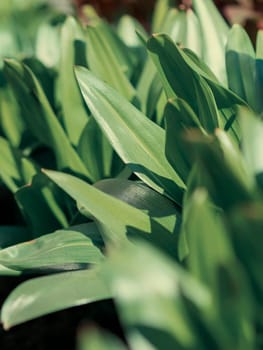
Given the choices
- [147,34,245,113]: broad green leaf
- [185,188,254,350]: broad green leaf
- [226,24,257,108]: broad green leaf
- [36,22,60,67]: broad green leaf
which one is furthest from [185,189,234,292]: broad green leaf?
[36,22,60,67]: broad green leaf

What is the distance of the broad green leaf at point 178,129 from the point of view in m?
1.30

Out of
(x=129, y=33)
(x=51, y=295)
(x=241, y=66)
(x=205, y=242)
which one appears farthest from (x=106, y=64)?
(x=205, y=242)

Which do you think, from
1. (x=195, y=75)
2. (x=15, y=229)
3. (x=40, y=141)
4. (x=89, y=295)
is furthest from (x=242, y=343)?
(x=40, y=141)

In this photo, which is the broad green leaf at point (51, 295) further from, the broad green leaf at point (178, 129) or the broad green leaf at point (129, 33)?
the broad green leaf at point (129, 33)

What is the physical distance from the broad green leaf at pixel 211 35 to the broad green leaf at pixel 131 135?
14.7 inches

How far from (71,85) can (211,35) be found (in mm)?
324

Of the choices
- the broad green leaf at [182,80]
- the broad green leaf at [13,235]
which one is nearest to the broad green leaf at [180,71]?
the broad green leaf at [182,80]

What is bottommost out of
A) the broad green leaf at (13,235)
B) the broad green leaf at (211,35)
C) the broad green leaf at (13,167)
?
the broad green leaf at (13,235)

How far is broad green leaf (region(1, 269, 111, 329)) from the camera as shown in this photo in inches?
45.0

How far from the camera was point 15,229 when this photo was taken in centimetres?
175

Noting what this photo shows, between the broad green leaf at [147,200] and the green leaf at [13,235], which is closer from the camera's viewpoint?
the broad green leaf at [147,200]

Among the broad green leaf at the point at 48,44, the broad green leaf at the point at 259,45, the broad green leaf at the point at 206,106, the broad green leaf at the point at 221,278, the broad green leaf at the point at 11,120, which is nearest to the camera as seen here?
the broad green leaf at the point at 221,278

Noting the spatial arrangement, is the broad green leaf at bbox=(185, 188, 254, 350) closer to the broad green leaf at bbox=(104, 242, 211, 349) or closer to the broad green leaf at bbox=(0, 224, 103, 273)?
the broad green leaf at bbox=(104, 242, 211, 349)

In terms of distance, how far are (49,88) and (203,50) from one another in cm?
46
